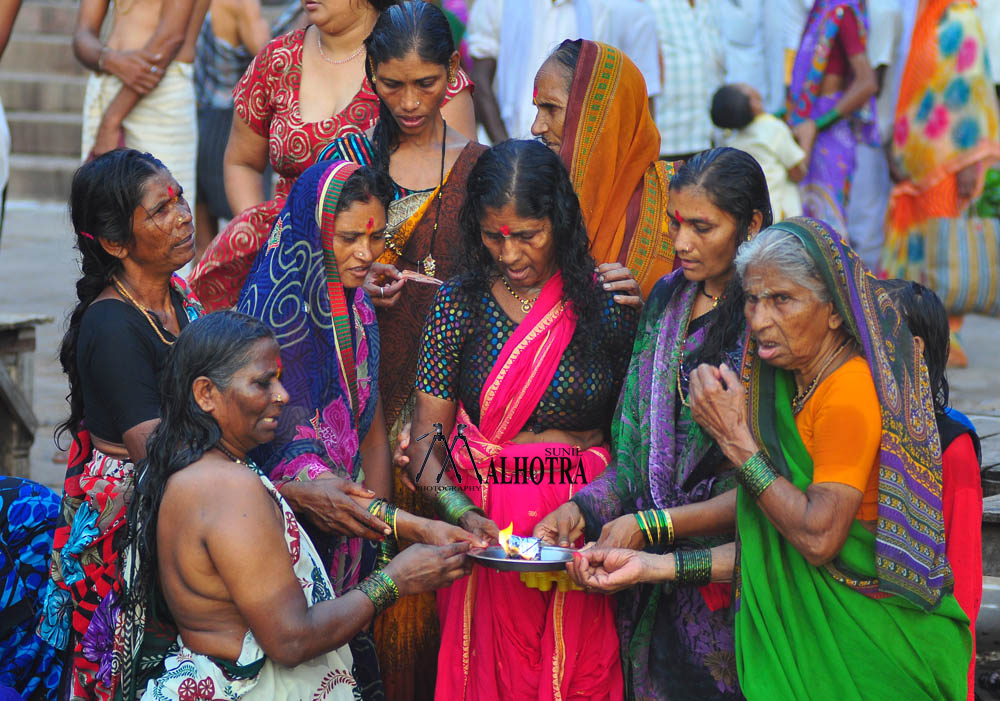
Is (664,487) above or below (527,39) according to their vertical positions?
below

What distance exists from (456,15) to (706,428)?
6307 mm

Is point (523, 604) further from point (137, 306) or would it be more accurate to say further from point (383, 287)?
point (137, 306)

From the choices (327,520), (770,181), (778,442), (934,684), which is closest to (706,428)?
(778,442)

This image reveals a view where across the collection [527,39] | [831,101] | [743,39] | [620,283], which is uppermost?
[743,39]

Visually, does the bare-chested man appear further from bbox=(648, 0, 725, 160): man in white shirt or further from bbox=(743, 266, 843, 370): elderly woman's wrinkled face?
bbox=(743, 266, 843, 370): elderly woman's wrinkled face

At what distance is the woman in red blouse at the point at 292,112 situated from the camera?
438 cm

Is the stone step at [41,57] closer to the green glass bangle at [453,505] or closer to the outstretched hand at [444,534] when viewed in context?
the green glass bangle at [453,505]

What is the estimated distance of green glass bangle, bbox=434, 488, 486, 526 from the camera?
11.7 feet

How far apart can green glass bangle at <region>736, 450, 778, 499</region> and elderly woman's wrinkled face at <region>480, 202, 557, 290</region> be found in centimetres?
86

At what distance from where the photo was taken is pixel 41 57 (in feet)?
45.3

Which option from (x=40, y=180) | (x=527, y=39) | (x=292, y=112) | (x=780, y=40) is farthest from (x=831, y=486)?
(x=40, y=180)

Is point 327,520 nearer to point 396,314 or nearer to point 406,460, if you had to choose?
point 406,460

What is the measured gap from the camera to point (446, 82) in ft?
13.9

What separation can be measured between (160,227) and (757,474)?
5.75ft
